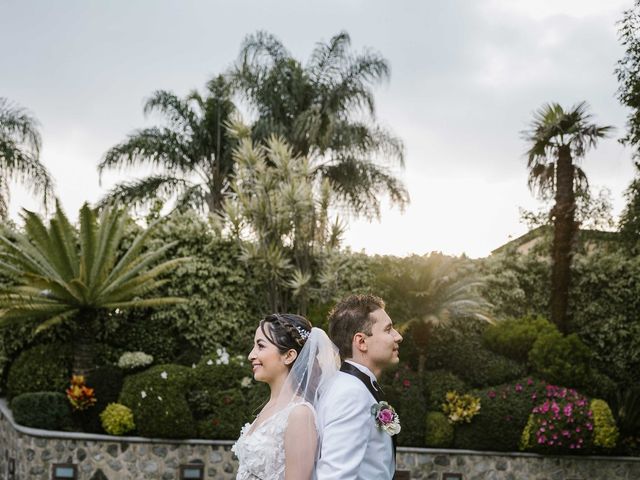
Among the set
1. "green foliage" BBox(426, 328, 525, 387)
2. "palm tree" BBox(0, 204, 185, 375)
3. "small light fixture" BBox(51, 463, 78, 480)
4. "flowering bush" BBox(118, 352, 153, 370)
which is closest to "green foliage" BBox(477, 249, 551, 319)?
"green foliage" BBox(426, 328, 525, 387)

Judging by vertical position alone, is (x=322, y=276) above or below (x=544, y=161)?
below

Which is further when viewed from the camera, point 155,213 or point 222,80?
point 222,80

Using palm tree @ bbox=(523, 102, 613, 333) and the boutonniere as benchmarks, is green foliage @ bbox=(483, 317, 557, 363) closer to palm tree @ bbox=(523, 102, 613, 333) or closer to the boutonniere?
palm tree @ bbox=(523, 102, 613, 333)

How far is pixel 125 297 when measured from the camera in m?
14.0

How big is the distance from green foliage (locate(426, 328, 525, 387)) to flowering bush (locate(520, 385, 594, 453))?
1306 mm

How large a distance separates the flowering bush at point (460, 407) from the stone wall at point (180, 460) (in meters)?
0.53

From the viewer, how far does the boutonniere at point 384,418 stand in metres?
2.98

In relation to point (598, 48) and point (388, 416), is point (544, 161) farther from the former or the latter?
point (388, 416)

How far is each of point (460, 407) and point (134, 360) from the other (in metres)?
5.58

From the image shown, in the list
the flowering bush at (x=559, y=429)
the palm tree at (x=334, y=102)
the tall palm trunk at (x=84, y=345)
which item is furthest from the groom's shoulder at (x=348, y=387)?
the palm tree at (x=334, y=102)

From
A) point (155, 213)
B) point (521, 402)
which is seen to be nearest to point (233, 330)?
point (155, 213)

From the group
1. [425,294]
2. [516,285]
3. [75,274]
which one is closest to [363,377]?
[425,294]

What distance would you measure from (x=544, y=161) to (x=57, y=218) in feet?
30.5

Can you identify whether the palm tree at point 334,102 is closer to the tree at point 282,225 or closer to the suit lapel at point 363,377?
the tree at point 282,225
